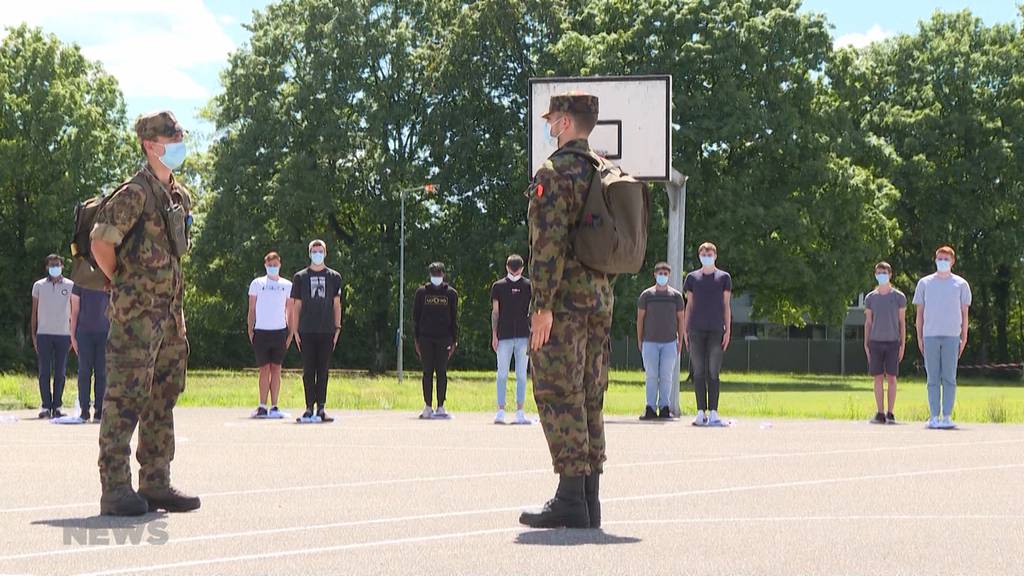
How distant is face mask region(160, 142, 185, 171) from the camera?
8031 mm

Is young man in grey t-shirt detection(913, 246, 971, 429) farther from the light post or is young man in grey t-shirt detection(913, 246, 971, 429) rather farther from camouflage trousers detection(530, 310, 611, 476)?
the light post

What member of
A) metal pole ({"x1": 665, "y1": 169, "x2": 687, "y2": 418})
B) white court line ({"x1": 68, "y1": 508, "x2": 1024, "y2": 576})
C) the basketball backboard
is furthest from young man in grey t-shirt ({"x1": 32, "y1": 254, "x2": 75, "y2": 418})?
white court line ({"x1": 68, "y1": 508, "x2": 1024, "y2": 576})

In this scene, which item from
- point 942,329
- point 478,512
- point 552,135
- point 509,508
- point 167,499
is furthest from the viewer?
point 942,329

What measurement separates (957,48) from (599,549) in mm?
54747

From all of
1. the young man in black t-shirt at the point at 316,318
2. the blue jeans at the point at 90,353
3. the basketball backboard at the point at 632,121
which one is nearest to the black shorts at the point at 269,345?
the young man in black t-shirt at the point at 316,318

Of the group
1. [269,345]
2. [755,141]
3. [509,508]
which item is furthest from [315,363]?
[755,141]

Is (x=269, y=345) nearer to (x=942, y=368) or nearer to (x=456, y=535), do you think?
(x=942, y=368)

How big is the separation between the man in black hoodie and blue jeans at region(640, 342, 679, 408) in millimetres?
2359

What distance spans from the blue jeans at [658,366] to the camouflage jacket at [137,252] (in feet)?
35.1

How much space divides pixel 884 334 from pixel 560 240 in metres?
11.5

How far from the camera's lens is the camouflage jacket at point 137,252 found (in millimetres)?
7660

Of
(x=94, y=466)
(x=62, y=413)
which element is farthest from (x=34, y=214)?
(x=94, y=466)

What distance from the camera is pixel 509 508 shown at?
830 cm

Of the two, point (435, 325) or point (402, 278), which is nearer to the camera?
point (435, 325)
